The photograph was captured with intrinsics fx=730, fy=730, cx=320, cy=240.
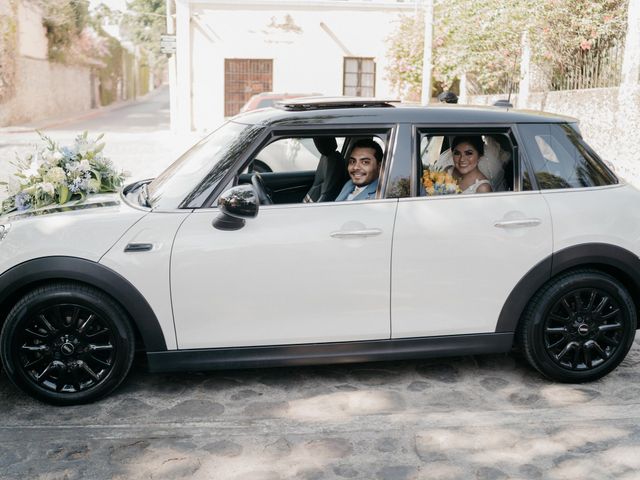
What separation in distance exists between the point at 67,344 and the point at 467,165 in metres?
2.57

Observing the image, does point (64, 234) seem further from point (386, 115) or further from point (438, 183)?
point (438, 183)

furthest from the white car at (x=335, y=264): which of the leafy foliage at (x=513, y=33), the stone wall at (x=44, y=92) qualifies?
the stone wall at (x=44, y=92)

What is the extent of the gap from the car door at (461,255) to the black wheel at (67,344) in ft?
5.06

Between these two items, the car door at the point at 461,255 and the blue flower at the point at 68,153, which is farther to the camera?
the blue flower at the point at 68,153

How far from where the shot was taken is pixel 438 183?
430cm

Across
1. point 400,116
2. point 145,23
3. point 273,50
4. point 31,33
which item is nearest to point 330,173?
point 400,116

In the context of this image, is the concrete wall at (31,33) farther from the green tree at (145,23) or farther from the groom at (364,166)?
the groom at (364,166)

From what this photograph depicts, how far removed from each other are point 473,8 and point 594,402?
46.3 ft

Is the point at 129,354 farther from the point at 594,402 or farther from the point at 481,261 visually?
the point at 594,402

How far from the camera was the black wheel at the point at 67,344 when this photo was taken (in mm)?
3852

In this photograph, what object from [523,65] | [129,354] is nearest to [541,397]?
[129,354]

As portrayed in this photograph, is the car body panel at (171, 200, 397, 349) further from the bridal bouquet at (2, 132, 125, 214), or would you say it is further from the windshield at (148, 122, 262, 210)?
the bridal bouquet at (2, 132, 125, 214)

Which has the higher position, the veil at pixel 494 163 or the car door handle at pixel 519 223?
the veil at pixel 494 163

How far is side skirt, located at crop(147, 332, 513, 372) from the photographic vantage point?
400cm
